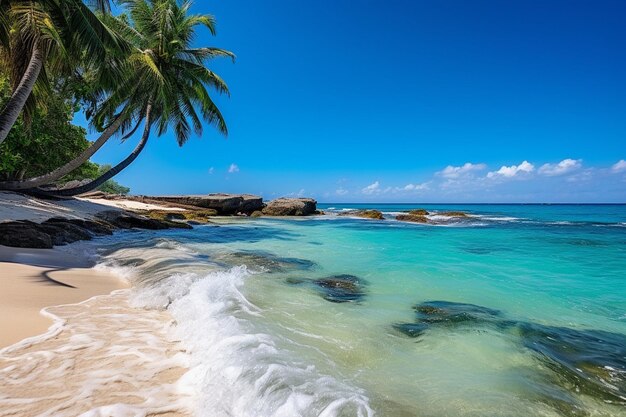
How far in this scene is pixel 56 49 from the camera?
377 inches

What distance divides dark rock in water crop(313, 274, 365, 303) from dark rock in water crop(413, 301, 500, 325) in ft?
3.54

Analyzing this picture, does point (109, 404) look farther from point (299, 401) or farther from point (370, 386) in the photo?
point (370, 386)

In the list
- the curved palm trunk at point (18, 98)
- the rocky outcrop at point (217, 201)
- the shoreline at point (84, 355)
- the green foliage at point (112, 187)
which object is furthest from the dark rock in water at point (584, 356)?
the green foliage at point (112, 187)

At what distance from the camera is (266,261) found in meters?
8.19

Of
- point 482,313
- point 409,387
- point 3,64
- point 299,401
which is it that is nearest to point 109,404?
point 299,401

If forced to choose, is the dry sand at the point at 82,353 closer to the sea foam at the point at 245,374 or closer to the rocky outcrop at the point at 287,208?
the sea foam at the point at 245,374

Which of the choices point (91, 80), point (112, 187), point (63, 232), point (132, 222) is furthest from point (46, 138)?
point (112, 187)

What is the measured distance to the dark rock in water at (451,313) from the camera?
4273 millimetres

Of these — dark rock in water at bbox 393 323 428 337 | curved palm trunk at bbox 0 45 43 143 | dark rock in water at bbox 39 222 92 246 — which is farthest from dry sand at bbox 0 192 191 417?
curved palm trunk at bbox 0 45 43 143

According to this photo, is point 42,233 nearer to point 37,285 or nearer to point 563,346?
point 37,285

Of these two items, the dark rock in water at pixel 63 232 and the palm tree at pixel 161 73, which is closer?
the dark rock in water at pixel 63 232

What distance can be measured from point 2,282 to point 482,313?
24.0 ft

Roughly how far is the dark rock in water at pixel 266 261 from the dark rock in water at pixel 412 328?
142 inches

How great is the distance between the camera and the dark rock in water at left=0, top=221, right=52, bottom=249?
25.0ft
